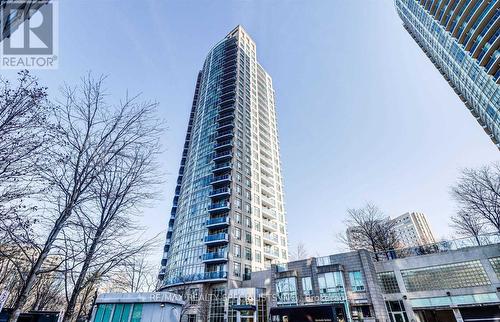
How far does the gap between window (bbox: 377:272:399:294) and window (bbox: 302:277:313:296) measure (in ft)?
24.6

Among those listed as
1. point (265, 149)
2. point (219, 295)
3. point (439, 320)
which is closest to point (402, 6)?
point (265, 149)

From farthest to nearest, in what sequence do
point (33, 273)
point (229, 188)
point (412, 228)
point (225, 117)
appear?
point (412, 228) → point (225, 117) → point (229, 188) → point (33, 273)

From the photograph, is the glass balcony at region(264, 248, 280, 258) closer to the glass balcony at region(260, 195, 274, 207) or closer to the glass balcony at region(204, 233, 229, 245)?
the glass balcony at region(260, 195, 274, 207)

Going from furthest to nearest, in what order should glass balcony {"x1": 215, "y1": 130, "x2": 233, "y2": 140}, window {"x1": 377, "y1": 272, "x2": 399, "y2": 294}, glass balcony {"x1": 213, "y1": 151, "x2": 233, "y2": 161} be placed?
glass balcony {"x1": 215, "y1": 130, "x2": 233, "y2": 140} → glass balcony {"x1": 213, "y1": 151, "x2": 233, "y2": 161} → window {"x1": 377, "y1": 272, "x2": 399, "y2": 294}

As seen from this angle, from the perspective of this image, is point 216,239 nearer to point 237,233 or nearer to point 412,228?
point 237,233

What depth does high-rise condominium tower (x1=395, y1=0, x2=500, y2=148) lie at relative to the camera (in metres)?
34.5

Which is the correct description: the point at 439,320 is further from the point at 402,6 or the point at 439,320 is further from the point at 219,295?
the point at 402,6

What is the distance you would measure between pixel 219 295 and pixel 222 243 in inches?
287

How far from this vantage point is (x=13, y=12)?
16.0 feet

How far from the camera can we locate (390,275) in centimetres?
2447

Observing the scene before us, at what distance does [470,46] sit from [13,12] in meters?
57.1

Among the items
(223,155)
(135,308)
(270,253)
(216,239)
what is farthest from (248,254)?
(135,308)

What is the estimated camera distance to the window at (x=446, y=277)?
20391 millimetres

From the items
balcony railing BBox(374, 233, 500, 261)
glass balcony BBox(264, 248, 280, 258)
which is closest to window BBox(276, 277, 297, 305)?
balcony railing BBox(374, 233, 500, 261)
